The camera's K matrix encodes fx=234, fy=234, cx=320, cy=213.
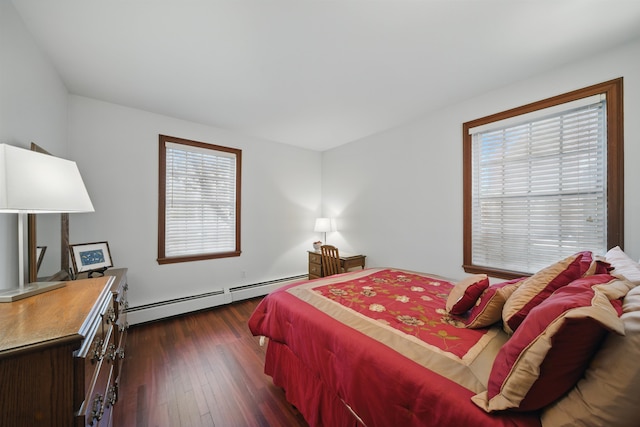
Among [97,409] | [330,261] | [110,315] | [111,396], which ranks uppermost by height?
[110,315]

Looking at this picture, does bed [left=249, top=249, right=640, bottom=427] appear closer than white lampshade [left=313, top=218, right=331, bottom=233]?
Yes

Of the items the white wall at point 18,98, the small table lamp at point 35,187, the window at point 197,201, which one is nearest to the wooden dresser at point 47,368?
the small table lamp at point 35,187

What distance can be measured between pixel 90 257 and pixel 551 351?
130 inches

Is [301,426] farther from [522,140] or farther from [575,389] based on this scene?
[522,140]

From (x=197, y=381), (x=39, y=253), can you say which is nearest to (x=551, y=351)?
(x=197, y=381)

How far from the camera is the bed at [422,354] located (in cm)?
68

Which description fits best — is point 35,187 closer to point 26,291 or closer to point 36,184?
→ point 36,184

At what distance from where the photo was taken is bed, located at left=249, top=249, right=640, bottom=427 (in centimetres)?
68

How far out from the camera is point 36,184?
3.38ft

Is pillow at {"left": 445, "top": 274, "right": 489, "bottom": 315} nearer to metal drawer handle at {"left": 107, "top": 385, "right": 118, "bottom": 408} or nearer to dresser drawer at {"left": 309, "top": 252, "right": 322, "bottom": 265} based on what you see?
metal drawer handle at {"left": 107, "top": 385, "right": 118, "bottom": 408}

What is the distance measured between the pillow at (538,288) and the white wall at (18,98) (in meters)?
2.65

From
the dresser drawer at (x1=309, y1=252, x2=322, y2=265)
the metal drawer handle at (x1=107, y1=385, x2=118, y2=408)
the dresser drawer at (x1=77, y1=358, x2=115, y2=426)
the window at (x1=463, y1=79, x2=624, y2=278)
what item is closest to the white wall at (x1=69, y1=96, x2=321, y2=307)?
the dresser drawer at (x1=309, y1=252, x2=322, y2=265)

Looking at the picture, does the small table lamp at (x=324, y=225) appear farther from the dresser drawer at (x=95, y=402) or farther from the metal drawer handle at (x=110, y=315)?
the dresser drawer at (x=95, y=402)

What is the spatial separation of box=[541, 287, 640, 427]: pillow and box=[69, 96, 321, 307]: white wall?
3.46 metres
